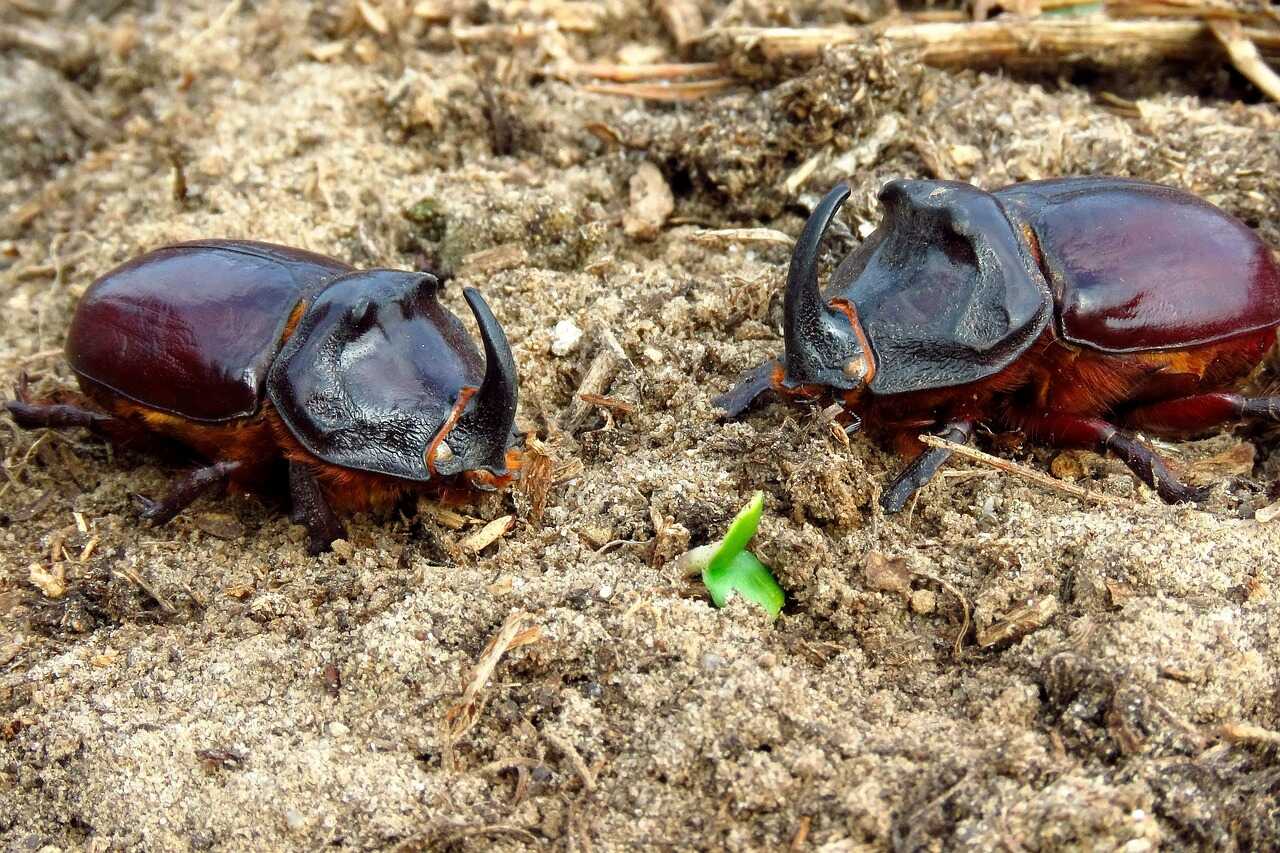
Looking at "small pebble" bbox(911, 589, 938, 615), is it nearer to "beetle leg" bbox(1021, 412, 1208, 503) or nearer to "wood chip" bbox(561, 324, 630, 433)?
"beetle leg" bbox(1021, 412, 1208, 503)

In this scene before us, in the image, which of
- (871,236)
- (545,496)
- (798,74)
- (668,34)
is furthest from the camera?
(668,34)

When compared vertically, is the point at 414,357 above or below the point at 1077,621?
above

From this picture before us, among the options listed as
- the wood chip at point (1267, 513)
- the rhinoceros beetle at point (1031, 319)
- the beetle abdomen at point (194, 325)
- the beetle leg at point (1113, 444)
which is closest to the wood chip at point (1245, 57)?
the rhinoceros beetle at point (1031, 319)

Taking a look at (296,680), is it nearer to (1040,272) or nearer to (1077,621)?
(1077,621)

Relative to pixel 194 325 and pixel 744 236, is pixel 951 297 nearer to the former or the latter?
pixel 744 236

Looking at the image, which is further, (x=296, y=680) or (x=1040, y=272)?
(x=1040, y=272)

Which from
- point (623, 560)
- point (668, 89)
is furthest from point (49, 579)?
point (668, 89)

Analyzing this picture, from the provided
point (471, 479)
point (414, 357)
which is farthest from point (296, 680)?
point (414, 357)
